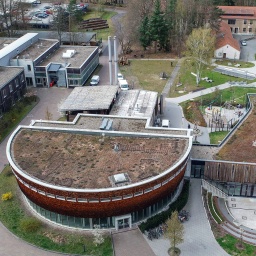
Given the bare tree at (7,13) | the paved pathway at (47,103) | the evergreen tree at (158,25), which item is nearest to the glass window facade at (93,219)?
the paved pathway at (47,103)

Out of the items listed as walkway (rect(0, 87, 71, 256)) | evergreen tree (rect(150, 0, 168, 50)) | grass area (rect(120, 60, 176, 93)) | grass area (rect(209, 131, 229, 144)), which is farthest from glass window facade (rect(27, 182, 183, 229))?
evergreen tree (rect(150, 0, 168, 50))

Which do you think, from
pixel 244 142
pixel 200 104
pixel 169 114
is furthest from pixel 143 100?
pixel 244 142

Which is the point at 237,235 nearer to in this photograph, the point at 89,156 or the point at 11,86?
the point at 89,156

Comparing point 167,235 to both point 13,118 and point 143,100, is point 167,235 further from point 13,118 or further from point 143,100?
point 13,118

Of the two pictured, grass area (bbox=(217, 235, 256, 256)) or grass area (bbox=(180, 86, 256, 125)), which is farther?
grass area (bbox=(180, 86, 256, 125))

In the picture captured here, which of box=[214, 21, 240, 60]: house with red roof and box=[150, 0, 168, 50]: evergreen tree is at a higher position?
box=[150, 0, 168, 50]: evergreen tree

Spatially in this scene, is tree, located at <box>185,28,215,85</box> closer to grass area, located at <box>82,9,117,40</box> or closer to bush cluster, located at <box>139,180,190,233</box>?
bush cluster, located at <box>139,180,190,233</box>
